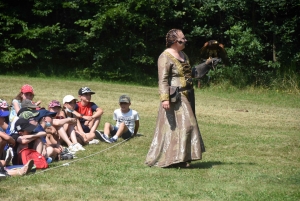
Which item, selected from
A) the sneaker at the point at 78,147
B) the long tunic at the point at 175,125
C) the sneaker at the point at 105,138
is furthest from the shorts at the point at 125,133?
the long tunic at the point at 175,125

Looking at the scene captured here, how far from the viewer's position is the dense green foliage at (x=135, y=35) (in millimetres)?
26719

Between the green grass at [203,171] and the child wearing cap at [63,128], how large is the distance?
282 mm

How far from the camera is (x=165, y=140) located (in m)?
9.30

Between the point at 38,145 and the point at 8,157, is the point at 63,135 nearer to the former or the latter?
the point at 38,145

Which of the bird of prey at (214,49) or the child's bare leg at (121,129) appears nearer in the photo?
the bird of prey at (214,49)

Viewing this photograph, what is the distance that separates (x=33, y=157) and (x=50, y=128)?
176 centimetres

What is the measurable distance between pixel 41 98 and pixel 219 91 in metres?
8.12

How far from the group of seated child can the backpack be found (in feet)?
0.23

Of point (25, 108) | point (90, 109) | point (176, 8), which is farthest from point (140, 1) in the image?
point (25, 108)

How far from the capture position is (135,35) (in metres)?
28.3

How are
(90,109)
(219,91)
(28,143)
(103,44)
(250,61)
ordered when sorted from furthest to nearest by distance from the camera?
(103,44)
(250,61)
(219,91)
(90,109)
(28,143)

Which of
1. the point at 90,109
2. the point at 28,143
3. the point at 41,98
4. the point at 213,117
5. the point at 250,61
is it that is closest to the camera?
the point at 28,143

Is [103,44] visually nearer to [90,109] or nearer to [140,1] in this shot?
[140,1]

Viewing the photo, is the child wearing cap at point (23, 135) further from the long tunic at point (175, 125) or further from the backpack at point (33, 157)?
the long tunic at point (175, 125)
